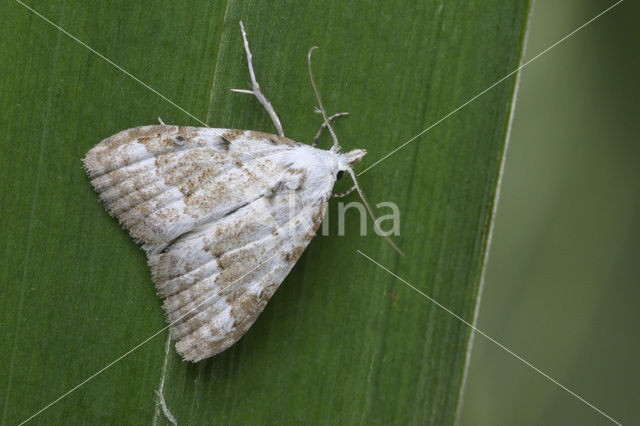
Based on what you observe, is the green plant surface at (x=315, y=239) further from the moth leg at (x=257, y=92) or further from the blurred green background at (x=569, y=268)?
the blurred green background at (x=569, y=268)

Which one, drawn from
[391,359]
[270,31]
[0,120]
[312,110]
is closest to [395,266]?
[391,359]

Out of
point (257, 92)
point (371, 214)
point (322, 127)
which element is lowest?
point (371, 214)

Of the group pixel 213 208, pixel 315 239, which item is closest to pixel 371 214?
pixel 315 239

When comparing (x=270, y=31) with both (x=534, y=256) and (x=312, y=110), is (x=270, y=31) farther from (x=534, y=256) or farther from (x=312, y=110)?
(x=534, y=256)

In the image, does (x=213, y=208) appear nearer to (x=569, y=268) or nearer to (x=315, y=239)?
(x=315, y=239)

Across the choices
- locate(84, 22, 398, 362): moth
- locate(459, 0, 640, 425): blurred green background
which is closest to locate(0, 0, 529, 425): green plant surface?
locate(84, 22, 398, 362): moth
